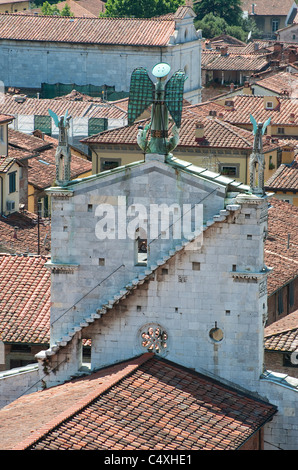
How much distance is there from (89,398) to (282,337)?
10546 mm

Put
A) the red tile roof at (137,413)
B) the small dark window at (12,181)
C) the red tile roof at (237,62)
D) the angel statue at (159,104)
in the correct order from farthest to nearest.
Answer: the red tile roof at (237,62) < the small dark window at (12,181) < the angel statue at (159,104) < the red tile roof at (137,413)

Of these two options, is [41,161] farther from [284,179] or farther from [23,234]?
[23,234]

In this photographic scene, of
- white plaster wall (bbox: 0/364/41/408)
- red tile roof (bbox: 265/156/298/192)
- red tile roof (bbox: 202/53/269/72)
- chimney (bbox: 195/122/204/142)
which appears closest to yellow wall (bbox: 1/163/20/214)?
chimney (bbox: 195/122/204/142)

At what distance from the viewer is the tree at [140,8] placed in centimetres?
17288

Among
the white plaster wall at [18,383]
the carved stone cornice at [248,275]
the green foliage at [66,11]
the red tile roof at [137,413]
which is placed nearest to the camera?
the red tile roof at [137,413]

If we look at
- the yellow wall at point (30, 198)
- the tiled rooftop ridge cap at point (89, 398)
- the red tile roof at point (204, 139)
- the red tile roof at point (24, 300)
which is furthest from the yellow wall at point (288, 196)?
the tiled rooftop ridge cap at point (89, 398)

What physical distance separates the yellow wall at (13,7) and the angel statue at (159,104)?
15480 centimetres

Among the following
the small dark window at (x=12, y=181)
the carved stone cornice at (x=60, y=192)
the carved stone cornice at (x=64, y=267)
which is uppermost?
the carved stone cornice at (x=60, y=192)

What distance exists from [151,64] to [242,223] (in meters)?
95.8

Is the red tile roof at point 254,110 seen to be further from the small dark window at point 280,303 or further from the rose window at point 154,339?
the rose window at point 154,339

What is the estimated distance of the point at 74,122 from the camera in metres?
96.9

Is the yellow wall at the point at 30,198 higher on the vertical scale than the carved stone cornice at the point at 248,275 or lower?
lower

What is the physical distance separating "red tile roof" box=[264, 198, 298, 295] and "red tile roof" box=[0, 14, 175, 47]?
61.1 metres
